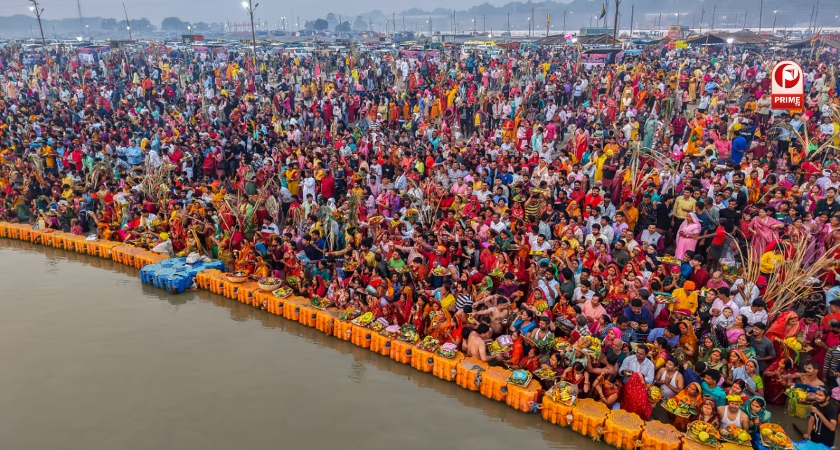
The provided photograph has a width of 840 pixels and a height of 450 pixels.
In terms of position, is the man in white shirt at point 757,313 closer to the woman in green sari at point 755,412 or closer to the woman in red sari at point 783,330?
the woman in red sari at point 783,330

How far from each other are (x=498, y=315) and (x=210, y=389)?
161 inches

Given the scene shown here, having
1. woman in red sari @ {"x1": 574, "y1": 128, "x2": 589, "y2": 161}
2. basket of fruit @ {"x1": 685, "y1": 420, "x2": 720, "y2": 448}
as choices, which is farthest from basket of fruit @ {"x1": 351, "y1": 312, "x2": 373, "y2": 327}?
woman in red sari @ {"x1": 574, "y1": 128, "x2": 589, "y2": 161}

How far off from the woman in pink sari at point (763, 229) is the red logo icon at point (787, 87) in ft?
18.7

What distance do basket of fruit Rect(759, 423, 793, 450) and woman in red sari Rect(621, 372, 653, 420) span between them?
1135mm

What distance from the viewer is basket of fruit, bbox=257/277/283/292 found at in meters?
10.0

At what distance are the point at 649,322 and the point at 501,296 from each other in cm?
199

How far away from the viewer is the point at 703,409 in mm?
6098

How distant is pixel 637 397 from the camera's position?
6.58m

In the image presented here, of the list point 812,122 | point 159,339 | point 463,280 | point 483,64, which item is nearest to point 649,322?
point 463,280

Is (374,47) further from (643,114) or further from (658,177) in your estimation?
(658,177)

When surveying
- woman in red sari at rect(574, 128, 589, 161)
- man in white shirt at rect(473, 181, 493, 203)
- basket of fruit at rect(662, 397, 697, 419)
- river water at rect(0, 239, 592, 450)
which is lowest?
river water at rect(0, 239, 592, 450)

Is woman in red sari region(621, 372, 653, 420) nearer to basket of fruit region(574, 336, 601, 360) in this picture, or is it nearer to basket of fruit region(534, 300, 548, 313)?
basket of fruit region(574, 336, 601, 360)

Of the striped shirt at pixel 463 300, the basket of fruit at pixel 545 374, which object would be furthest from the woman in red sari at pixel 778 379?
the striped shirt at pixel 463 300

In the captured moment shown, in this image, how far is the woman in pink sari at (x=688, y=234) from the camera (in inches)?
351
